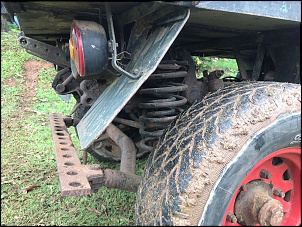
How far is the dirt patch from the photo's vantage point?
6.99 m

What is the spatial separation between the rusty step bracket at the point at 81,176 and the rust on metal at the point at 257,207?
0.70 metres

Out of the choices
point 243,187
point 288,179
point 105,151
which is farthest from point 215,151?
point 105,151

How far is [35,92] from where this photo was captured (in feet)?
23.1

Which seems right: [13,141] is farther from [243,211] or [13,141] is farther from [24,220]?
[243,211]

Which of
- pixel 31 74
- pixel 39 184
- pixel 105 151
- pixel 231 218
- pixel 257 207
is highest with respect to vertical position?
pixel 257 207

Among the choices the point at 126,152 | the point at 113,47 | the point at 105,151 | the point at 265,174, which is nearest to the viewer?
the point at 113,47

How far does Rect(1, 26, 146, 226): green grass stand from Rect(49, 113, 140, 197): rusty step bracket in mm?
848

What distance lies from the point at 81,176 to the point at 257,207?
1.05 metres

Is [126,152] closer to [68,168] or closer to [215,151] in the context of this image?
[68,168]

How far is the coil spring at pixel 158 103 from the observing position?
198cm

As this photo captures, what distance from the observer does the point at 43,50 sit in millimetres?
2500

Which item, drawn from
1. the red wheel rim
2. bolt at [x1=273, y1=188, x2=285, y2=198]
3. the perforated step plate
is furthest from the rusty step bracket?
bolt at [x1=273, y1=188, x2=285, y2=198]

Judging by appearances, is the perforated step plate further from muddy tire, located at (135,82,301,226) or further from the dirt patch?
the dirt patch

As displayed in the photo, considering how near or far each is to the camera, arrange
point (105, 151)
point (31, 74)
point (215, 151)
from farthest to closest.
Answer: point (31, 74) → point (105, 151) → point (215, 151)
